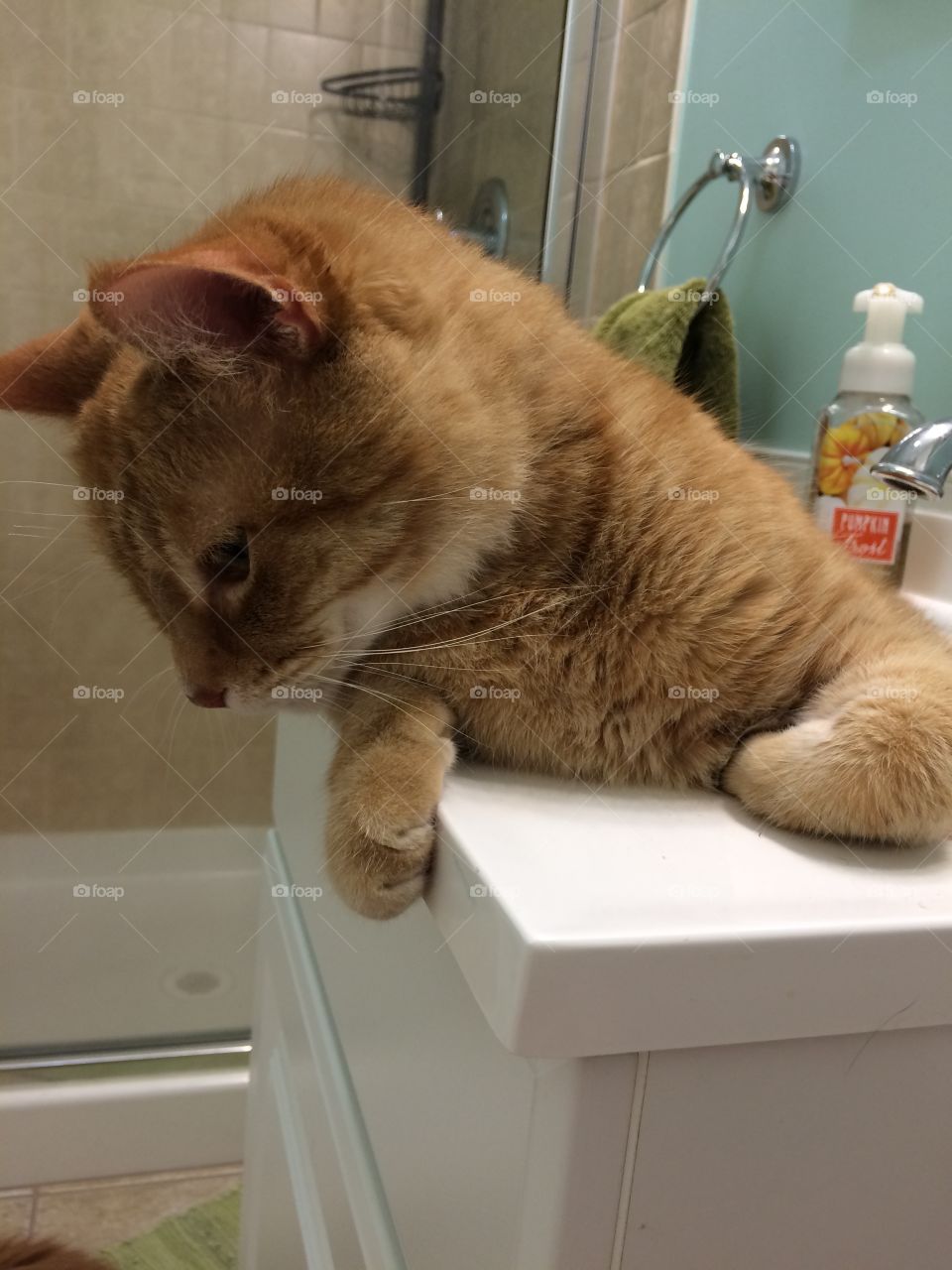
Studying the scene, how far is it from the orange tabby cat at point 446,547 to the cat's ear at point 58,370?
2.6 inches

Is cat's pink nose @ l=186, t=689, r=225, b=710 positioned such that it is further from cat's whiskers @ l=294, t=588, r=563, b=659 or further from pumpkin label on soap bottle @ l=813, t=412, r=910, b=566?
pumpkin label on soap bottle @ l=813, t=412, r=910, b=566

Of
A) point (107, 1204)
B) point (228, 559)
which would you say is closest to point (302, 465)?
point (228, 559)

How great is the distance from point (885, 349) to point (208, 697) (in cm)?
62

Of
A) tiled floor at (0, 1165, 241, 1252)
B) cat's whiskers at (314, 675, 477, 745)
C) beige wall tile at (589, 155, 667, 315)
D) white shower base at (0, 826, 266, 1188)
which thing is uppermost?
beige wall tile at (589, 155, 667, 315)

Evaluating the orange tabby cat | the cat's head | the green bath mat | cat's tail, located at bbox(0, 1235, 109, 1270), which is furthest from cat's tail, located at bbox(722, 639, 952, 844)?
the green bath mat

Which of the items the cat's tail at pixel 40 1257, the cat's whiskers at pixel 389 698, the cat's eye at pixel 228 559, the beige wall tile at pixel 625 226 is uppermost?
the beige wall tile at pixel 625 226

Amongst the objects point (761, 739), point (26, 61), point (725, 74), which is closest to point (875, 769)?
point (761, 739)

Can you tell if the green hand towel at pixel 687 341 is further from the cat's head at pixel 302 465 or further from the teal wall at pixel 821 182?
the cat's head at pixel 302 465

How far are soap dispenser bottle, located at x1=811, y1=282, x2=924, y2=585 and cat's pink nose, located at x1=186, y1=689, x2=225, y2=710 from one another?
513mm

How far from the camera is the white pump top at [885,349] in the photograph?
794mm

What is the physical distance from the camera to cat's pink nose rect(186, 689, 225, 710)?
62cm

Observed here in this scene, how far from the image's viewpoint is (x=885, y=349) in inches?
31.4

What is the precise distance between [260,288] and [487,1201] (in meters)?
0.43

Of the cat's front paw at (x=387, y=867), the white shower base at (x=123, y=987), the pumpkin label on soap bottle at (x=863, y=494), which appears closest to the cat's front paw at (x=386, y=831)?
the cat's front paw at (x=387, y=867)
